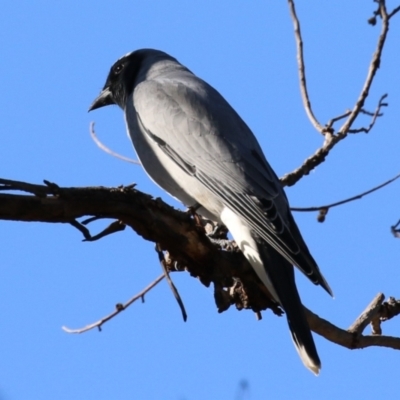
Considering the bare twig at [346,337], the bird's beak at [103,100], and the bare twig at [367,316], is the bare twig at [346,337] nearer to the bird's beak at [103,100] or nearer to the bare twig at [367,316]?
the bare twig at [367,316]

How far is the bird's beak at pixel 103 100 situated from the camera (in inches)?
253

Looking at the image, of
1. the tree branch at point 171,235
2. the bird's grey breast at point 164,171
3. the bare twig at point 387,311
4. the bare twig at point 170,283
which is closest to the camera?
the tree branch at point 171,235

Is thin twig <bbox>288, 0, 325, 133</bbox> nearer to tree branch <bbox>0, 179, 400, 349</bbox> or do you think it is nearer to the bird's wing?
the bird's wing

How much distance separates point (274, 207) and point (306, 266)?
467 millimetres

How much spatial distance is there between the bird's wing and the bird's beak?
1.05 meters

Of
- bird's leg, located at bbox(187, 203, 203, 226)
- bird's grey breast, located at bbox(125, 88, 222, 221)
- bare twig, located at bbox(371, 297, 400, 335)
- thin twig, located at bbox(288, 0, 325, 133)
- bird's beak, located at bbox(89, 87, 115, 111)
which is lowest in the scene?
bare twig, located at bbox(371, 297, 400, 335)

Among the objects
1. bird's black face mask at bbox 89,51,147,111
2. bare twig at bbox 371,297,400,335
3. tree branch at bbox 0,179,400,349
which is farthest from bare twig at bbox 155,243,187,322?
bird's black face mask at bbox 89,51,147,111

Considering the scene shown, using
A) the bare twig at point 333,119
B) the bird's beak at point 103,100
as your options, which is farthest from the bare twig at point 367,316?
the bird's beak at point 103,100

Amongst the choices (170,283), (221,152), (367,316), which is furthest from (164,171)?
(367,316)

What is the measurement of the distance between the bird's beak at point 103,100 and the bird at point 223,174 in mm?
840

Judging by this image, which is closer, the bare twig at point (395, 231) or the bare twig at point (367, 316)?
the bare twig at point (367, 316)

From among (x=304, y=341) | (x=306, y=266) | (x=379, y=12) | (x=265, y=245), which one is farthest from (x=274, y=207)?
(x=379, y=12)

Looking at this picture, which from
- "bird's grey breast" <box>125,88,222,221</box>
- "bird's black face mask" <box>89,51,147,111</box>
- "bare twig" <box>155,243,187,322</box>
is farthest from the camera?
"bird's black face mask" <box>89,51,147,111</box>

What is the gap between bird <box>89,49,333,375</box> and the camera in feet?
13.0
